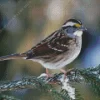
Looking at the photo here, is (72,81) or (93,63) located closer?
(72,81)

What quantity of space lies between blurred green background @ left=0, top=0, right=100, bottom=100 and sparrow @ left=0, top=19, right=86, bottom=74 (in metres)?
0.15

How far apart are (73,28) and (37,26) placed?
0.20 m

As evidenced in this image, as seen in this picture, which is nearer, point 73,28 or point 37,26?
point 73,28

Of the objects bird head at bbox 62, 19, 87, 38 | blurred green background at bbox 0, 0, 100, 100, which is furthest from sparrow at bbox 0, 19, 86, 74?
blurred green background at bbox 0, 0, 100, 100

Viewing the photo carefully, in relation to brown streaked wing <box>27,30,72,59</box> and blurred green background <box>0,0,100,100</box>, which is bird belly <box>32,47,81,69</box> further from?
blurred green background <box>0,0,100,100</box>

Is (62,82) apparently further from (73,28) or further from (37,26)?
(37,26)

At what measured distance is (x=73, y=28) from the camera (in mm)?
787

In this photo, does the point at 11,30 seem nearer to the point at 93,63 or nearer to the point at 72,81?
the point at 93,63

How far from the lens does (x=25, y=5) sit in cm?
100

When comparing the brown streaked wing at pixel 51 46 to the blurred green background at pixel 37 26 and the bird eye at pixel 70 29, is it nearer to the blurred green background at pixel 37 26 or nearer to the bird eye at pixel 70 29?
the bird eye at pixel 70 29

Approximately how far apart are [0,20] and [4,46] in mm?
53

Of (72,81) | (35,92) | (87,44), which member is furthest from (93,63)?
(72,81)

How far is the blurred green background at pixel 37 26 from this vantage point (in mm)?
951

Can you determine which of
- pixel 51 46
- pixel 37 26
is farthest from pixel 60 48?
pixel 37 26
